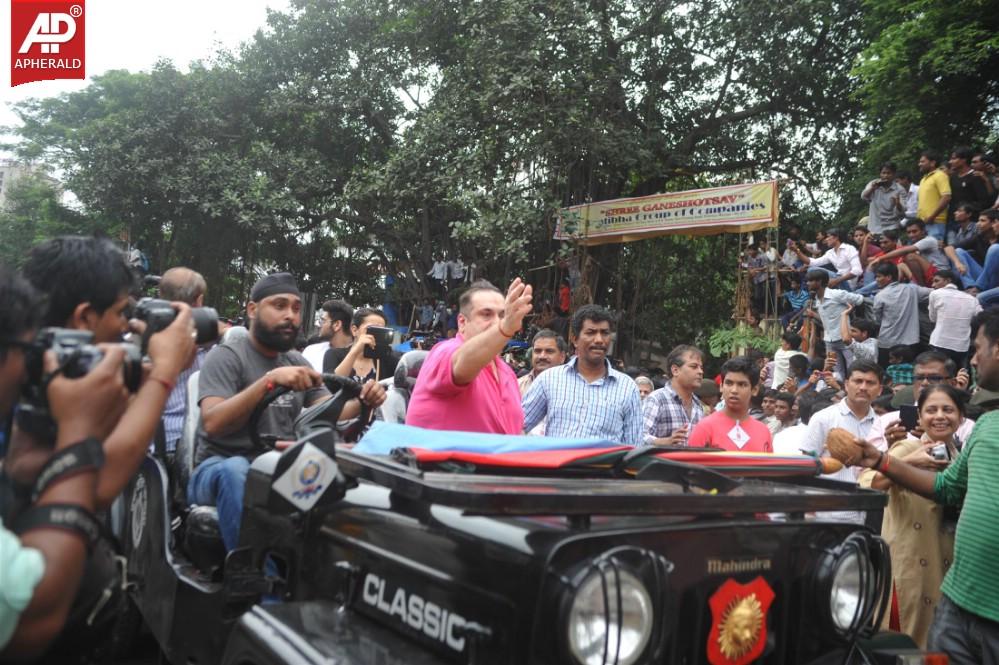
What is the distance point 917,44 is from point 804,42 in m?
4.11

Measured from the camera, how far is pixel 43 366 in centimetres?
157

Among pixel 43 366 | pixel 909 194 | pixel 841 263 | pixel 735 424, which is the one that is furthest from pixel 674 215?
pixel 43 366

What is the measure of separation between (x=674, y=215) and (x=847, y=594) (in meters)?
Result: 13.0

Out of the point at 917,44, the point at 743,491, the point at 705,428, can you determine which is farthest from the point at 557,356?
the point at 917,44

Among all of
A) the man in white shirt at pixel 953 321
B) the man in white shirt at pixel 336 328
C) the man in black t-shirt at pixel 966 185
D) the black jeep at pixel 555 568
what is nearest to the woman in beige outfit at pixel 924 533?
the black jeep at pixel 555 568

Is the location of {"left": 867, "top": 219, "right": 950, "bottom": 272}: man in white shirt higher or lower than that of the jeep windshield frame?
higher

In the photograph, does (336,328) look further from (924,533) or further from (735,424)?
(924,533)

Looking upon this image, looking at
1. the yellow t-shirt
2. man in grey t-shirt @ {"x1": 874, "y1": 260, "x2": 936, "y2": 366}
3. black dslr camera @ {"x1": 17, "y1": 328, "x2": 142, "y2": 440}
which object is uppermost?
the yellow t-shirt

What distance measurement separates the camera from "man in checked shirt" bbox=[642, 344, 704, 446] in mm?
5805

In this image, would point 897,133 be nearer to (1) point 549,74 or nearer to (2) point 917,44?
(2) point 917,44

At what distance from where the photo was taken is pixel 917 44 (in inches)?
484

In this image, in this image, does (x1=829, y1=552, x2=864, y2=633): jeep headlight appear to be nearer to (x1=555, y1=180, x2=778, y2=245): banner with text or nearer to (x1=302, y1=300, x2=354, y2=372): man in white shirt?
(x1=302, y1=300, x2=354, y2=372): man in white shirt

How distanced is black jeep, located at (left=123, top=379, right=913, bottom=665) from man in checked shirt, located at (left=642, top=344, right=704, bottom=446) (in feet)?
11.0

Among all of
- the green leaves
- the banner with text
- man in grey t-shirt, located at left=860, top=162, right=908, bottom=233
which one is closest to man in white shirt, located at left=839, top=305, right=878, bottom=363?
man in grey t-shirt, located at left=860, top=162, right=908, bottom=233
